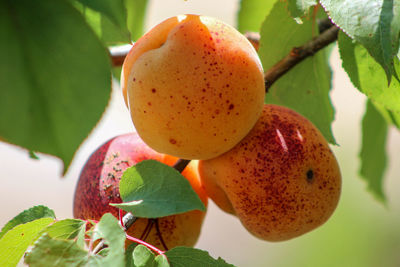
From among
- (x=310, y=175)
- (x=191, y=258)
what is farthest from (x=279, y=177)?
(x=191, y=258)

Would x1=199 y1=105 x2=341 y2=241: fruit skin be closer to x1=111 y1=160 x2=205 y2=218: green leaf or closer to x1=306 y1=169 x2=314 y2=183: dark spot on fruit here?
x1=306 y1=169 x2=314 y2=183: dark spot on fruit

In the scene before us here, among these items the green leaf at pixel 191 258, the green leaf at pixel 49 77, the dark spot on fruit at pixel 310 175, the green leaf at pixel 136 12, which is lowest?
the green leaf at pixel 191 258

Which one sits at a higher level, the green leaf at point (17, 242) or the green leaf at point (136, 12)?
the green leaf at point (136, 12)

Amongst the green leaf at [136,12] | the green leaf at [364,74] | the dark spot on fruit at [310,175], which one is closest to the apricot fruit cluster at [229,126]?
the dark spot on fruit at [310,175]

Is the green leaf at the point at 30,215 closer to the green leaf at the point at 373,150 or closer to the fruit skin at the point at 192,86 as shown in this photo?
the fruit skin at the point at 192,86

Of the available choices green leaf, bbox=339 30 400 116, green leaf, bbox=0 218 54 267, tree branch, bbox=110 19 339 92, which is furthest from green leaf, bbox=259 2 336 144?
green leaf, bbox=0 218 54 267

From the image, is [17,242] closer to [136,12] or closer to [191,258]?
[191,258]
